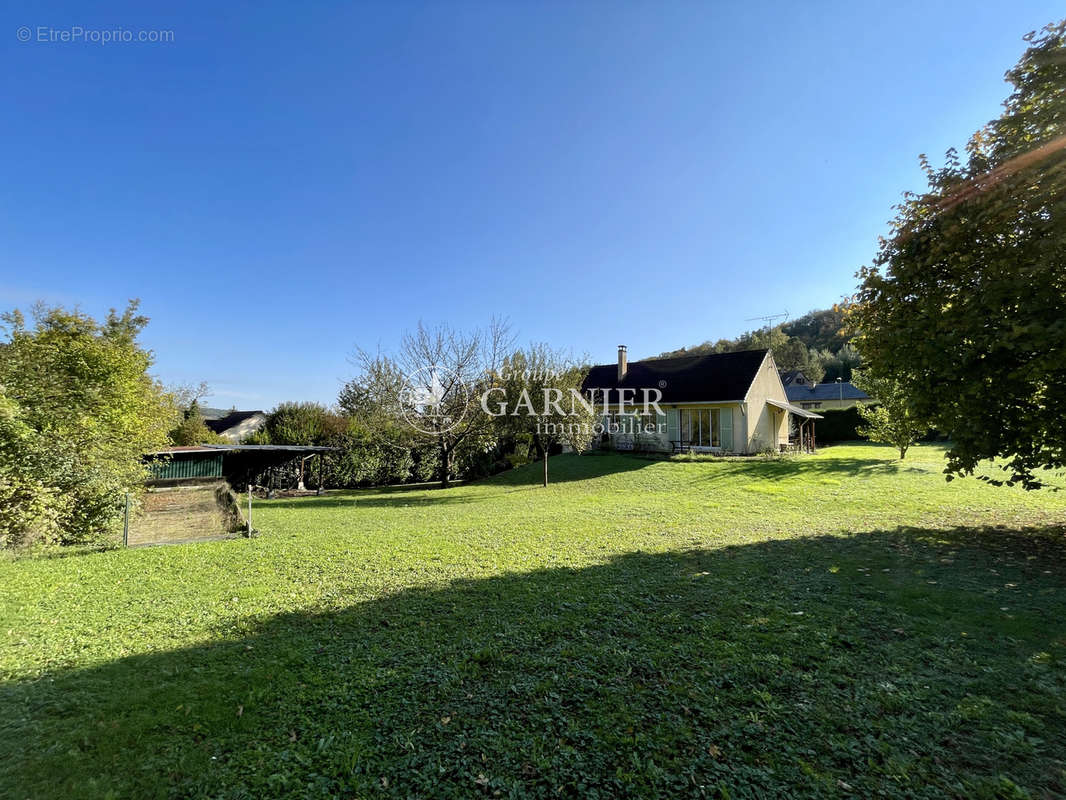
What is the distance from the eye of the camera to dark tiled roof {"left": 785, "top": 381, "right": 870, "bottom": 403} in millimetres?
47312

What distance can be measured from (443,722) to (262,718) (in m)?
1.28

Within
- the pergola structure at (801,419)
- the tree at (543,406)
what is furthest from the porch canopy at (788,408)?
the tree at (543,406)

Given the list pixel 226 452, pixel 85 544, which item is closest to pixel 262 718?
pixel 85 544

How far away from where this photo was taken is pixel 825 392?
49.2 m

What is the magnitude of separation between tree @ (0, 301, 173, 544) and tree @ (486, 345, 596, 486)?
10.9m

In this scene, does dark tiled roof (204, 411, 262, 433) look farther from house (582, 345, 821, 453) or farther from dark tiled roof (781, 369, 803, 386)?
dark tiled roof (781, 369, 803, 386)

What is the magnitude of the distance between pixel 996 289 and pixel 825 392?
165 feet

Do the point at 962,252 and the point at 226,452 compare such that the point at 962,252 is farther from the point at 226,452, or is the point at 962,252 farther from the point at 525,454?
the point at 226,452

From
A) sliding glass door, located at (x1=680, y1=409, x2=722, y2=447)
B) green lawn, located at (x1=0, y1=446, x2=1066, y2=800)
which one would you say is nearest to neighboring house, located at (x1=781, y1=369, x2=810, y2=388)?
sliding glass door, located at (x1=680, y1=409, x2=722, y2=447)

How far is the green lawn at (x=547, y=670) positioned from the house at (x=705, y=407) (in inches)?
581

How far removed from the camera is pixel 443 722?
3.10 m

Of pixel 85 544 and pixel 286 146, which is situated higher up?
pixel 286 146

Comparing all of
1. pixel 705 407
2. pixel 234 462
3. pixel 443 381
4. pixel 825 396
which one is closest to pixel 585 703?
pixel 443 381

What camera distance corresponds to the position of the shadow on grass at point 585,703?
258 cm
